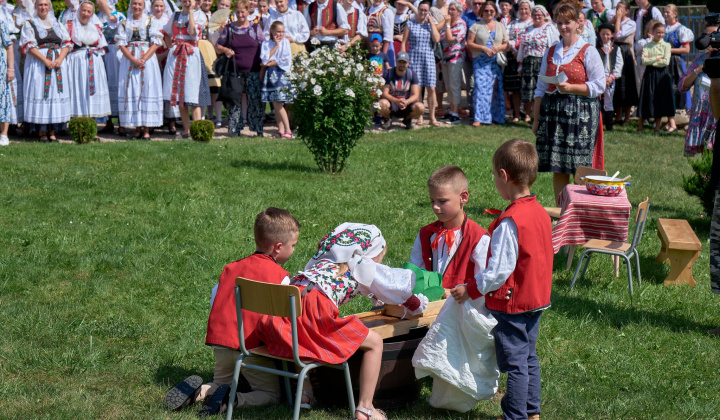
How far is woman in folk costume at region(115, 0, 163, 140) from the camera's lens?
12.7 m

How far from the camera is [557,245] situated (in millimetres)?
6531

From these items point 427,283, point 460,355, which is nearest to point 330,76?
point 427,283

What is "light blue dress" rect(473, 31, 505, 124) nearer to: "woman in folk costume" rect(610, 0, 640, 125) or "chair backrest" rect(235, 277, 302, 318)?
"woman in folk costume" rect(610, 0, 640, 125)

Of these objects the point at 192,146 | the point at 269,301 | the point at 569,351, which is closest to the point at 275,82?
the point at 192,146

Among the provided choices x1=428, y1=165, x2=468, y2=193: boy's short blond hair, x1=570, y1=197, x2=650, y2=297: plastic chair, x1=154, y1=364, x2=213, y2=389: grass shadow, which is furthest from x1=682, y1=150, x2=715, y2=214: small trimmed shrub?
x1=154, y1=364, x2=213, y2=389: grass shadow

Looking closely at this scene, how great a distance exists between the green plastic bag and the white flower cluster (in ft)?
18.5

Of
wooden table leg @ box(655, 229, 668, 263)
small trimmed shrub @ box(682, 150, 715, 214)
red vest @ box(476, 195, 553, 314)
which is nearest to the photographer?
red vest @ box(476, 195, 553, 314)

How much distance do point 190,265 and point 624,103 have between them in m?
11.2

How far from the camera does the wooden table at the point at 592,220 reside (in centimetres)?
652

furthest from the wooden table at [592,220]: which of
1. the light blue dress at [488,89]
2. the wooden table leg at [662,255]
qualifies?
the light blue dress at [488,89]

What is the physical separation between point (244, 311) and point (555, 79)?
460cm

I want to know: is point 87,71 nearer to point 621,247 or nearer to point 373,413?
point 621,247

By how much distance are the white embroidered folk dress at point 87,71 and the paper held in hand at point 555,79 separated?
744cm

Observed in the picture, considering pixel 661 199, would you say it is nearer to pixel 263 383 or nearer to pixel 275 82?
pixel 275 82
